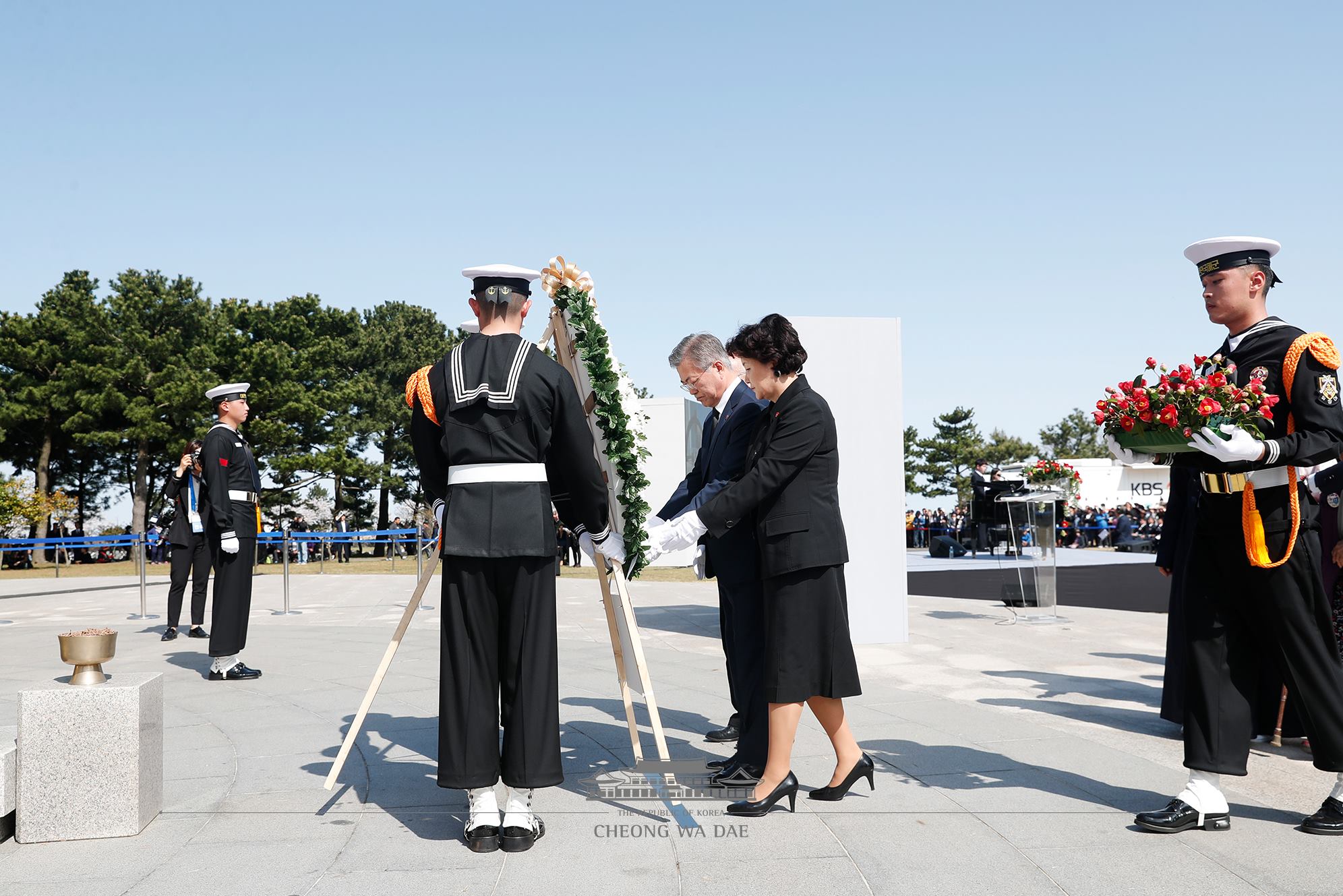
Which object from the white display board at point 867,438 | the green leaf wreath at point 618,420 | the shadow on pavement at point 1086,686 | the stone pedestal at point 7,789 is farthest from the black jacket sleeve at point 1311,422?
the white display board at point 867,438

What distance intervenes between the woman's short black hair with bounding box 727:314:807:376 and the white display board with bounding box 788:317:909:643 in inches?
202

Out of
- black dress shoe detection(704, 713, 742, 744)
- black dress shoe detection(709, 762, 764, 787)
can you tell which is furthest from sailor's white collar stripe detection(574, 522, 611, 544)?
black dress shoe detection(704, 713, 742, 744)

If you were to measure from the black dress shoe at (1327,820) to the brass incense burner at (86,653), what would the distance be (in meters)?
4.50

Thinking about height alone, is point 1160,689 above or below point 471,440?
below

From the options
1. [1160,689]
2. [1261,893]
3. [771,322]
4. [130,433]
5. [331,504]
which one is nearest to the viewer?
[1261,893]

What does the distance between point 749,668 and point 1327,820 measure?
2.24m

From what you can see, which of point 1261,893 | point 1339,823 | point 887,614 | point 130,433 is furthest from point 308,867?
point 130,433

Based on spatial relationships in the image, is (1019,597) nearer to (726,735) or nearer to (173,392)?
(726,735)

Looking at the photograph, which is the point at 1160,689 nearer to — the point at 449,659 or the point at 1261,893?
the point at 1261,893

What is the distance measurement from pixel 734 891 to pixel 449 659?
1.33 metres

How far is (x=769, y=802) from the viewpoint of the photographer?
400 centimetres

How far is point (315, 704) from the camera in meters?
6.41

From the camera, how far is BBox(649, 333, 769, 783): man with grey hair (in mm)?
4441

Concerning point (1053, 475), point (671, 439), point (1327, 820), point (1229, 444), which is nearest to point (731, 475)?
point (1229, 444)
